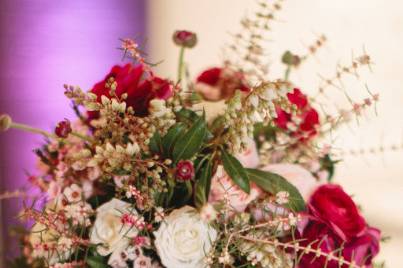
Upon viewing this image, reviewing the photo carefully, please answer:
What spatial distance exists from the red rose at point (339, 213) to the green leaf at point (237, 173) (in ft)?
0.29

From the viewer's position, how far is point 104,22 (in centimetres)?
129

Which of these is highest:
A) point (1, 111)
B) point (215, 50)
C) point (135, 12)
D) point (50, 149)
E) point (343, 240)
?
point (135, 12)

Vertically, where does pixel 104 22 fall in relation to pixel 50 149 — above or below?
above

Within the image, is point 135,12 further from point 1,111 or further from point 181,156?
point 181,156

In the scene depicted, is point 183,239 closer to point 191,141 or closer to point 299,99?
point 191,141

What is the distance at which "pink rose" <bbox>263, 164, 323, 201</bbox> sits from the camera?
0.54 metres

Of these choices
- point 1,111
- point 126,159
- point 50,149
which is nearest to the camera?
point 126,159

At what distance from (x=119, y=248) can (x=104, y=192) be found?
0.27ft

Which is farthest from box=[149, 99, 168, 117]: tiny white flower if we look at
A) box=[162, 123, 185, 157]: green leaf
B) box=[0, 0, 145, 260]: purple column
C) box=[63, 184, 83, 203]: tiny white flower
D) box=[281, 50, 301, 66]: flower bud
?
box=[0, 0, 145, 260]: purple column

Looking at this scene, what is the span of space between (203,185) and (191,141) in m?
0.05

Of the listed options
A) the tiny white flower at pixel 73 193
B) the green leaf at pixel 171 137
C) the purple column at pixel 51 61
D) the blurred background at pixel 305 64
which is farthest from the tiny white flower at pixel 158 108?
the blurred background at pixel 305 64

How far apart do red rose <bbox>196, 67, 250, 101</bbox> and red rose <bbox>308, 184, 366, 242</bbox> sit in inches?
7.5

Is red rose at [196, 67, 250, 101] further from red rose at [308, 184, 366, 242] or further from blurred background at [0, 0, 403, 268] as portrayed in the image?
blurred background at [0, 0, 403, 268]

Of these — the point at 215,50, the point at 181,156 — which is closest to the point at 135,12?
the point at 215,50
